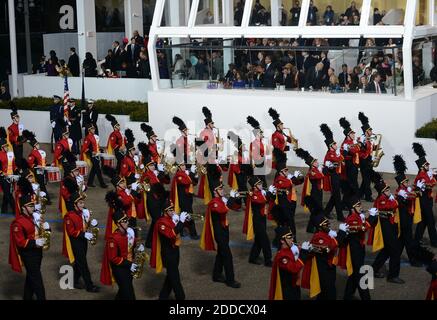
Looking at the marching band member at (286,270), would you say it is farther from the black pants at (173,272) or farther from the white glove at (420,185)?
the white glove at (420,185)

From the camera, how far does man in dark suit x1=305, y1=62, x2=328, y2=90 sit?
22547 millimetres

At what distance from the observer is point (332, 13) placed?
23.6 m

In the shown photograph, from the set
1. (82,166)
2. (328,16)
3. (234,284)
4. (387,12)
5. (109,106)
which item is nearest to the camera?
(234,284)

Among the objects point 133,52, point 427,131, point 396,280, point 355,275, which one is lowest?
point 396,280

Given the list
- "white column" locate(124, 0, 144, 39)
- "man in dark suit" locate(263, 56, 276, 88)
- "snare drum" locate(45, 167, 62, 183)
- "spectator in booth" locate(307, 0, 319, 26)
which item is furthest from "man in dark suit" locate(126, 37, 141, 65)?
"snare drum" locate(45, 167, 62, 183)

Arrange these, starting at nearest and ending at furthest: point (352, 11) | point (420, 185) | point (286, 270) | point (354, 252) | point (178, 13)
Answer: point (286, 270) → point (354, 252) → point (420, 185) → point (352, 11) → point (178, 13)

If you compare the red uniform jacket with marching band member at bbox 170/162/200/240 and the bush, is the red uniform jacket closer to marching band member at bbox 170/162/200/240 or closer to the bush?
marching band member at bbox 170/162/200/240

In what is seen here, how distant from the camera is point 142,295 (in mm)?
13523

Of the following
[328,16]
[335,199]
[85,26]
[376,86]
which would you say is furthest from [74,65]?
[335,199]

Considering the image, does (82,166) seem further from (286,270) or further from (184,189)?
(286,270)

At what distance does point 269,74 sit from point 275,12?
1957 millimetres

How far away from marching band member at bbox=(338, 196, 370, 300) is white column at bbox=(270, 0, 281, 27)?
11.7m

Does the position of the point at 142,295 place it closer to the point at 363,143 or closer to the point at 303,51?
the point at 363,143

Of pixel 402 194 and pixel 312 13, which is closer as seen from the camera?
pixel 402 194
